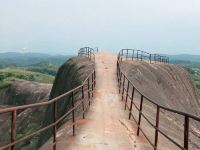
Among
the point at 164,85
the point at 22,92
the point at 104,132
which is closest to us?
the point at 104,132

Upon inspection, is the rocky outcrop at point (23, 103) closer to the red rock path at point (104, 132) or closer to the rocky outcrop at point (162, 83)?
the rocky outcrop at point (162, 83)

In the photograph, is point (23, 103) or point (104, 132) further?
point (23, 103)

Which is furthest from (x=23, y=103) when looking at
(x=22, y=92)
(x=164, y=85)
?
(x=164, y=85)

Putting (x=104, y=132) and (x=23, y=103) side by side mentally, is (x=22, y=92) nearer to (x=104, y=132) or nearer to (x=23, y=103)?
(x=23, y=103)

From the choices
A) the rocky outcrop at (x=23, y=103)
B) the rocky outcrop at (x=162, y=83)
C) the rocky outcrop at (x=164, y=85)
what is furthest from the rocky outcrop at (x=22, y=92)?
the rocky outcrop at (x=162, y=83)

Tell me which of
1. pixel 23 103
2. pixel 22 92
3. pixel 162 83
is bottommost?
pixel 23 103

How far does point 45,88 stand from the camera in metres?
78.5

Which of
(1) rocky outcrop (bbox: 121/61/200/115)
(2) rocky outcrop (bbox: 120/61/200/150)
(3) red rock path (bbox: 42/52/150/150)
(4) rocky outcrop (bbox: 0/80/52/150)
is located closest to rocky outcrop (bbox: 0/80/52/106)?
(4) rocky outcrop (bbox: 0/80/52/150)

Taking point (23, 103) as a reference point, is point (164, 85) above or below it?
above

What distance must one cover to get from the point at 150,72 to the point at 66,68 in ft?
27.7

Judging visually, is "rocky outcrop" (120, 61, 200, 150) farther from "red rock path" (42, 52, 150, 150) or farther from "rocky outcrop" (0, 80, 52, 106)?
"rocky outcrop" (0, 80, 52, 106)

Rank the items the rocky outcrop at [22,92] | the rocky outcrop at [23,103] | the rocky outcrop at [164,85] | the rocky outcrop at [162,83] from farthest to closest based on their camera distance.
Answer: the rocky outcrop at [22,92] → the rocky outcrop at [23,103] → the rocky outcrop at [162,83] → the rocky outcrop at [164,85]

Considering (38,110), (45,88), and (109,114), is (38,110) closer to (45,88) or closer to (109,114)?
(45,88)

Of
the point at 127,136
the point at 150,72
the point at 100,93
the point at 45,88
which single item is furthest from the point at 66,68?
the point at 45,88
